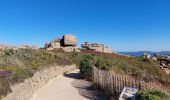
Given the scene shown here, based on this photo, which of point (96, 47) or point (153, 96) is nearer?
point (153, 96)

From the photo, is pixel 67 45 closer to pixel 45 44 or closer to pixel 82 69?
pixel 45 44

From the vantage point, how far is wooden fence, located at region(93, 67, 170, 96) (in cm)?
1198

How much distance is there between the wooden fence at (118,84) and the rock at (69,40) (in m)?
44.7

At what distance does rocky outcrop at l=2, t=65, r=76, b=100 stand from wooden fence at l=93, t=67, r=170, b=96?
13.2 ft

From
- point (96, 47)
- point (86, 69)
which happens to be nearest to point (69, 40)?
point (96, 47)

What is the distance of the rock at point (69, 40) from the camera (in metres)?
62.4

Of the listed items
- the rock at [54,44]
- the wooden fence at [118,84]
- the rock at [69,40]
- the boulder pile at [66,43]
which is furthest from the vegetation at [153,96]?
the rock at [69,40]

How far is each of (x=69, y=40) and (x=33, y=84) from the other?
155 feet

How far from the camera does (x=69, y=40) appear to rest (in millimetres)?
62500

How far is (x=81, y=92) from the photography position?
16.4m

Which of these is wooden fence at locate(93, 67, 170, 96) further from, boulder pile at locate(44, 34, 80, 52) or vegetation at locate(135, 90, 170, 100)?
boulder pile at locate(44, 34, 80, 52)

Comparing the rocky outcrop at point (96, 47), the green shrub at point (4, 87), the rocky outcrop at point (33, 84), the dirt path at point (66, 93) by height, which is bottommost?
the dirt path at point (66, 93)

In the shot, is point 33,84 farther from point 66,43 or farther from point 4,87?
point 66,43

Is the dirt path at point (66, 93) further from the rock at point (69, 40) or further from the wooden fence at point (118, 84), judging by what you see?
the rock at point (69, 40)
